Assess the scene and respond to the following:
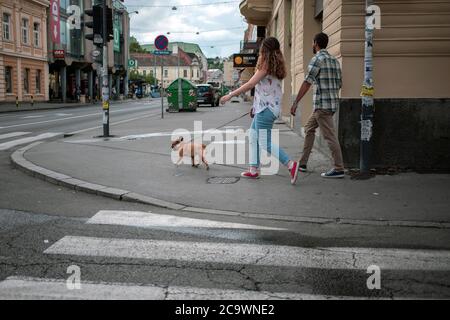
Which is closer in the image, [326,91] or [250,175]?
[326,91]

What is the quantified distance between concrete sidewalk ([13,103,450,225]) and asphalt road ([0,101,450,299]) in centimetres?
43

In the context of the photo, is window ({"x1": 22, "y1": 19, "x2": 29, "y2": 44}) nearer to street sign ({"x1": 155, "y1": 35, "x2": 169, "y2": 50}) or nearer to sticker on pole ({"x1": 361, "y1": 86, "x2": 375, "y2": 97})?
street sign ({"x1": 155, "y1": 35, "x2": 169, "y2": 50})

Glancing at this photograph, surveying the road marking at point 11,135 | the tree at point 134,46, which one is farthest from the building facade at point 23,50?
the tree at point 134,46

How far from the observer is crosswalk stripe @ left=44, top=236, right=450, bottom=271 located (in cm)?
400

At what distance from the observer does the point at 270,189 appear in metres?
6.86

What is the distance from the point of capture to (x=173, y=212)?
580cm

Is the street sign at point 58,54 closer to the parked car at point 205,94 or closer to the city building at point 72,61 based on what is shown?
the city building at point 72,61

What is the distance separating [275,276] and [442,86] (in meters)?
5.47

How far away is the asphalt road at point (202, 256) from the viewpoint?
3.46 m

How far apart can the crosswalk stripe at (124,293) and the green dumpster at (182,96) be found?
23.5m

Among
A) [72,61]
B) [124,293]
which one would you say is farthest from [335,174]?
[72,61]

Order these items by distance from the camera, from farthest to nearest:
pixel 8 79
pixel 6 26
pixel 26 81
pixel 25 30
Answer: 1. pixel 26 81
2. pixel 25 30
3. pixel 8 79
4. pixel 6 26

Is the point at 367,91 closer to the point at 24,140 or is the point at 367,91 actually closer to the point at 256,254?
the point at 256,254

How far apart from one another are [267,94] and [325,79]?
3.11 feet
